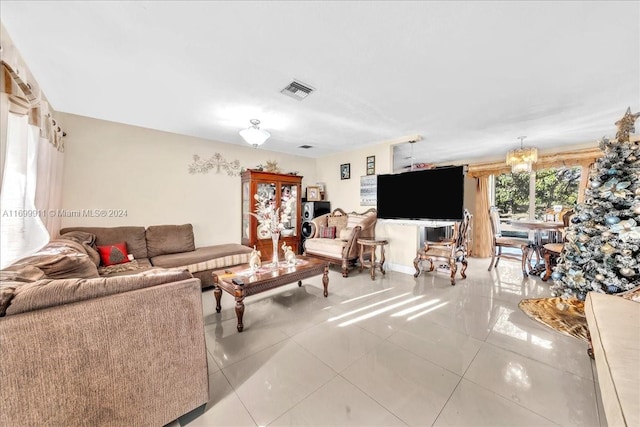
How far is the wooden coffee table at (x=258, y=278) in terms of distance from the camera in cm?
212

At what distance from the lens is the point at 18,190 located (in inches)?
70.4

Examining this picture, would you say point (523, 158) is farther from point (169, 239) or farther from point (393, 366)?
point (169, 239)

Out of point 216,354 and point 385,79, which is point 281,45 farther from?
point 216,354

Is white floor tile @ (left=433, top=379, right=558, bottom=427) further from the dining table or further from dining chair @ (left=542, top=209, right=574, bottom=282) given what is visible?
the dining table

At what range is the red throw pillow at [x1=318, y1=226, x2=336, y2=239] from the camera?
4549mm

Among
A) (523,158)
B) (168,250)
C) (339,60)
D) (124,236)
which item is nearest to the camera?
(339,60)

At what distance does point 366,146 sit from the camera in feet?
15.0

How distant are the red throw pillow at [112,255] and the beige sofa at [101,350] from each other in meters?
1.64

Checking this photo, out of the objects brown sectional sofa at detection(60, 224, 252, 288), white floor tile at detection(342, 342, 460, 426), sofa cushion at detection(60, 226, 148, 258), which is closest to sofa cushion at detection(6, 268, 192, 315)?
white floor tile at detection(342, 342, 460, 426)

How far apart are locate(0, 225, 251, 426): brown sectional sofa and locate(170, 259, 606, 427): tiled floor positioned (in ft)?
0.94

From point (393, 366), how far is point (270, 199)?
345 centimetres

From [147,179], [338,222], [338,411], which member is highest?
[147,179]

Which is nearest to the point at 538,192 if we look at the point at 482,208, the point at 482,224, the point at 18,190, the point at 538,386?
the point at 482,208

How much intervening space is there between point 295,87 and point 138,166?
276 cm
